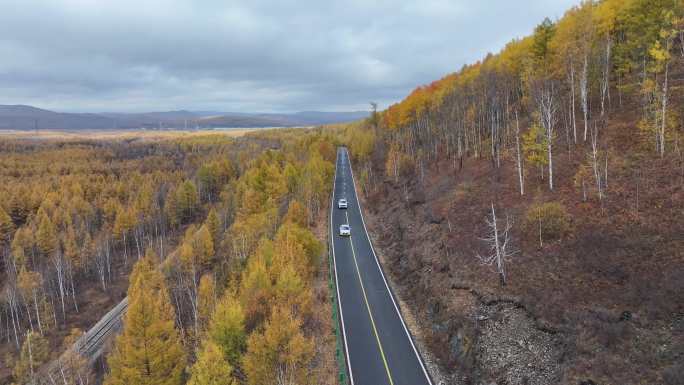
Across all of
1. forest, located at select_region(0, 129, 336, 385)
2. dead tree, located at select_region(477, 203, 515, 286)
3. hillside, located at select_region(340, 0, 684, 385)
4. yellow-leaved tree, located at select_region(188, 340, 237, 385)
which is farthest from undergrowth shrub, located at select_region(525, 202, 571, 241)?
yellow-leaved tree, located at select_region(188, 340, 237, 385)

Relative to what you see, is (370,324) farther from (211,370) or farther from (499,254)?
(211,370)

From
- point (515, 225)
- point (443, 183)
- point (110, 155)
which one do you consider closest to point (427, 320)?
point (515, 225)

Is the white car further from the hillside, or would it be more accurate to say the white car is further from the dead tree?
the dead tree

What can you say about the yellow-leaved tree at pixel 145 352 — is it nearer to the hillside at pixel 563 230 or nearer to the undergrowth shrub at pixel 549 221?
the hillside at pixel 563 230

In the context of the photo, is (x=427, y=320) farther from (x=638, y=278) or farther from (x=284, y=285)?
(x=638, y=278)

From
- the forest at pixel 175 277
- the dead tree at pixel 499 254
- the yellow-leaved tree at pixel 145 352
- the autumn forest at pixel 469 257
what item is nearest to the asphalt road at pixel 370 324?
the autumn forest at pixel 469 257

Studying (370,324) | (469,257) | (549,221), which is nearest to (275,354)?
(370,324)
